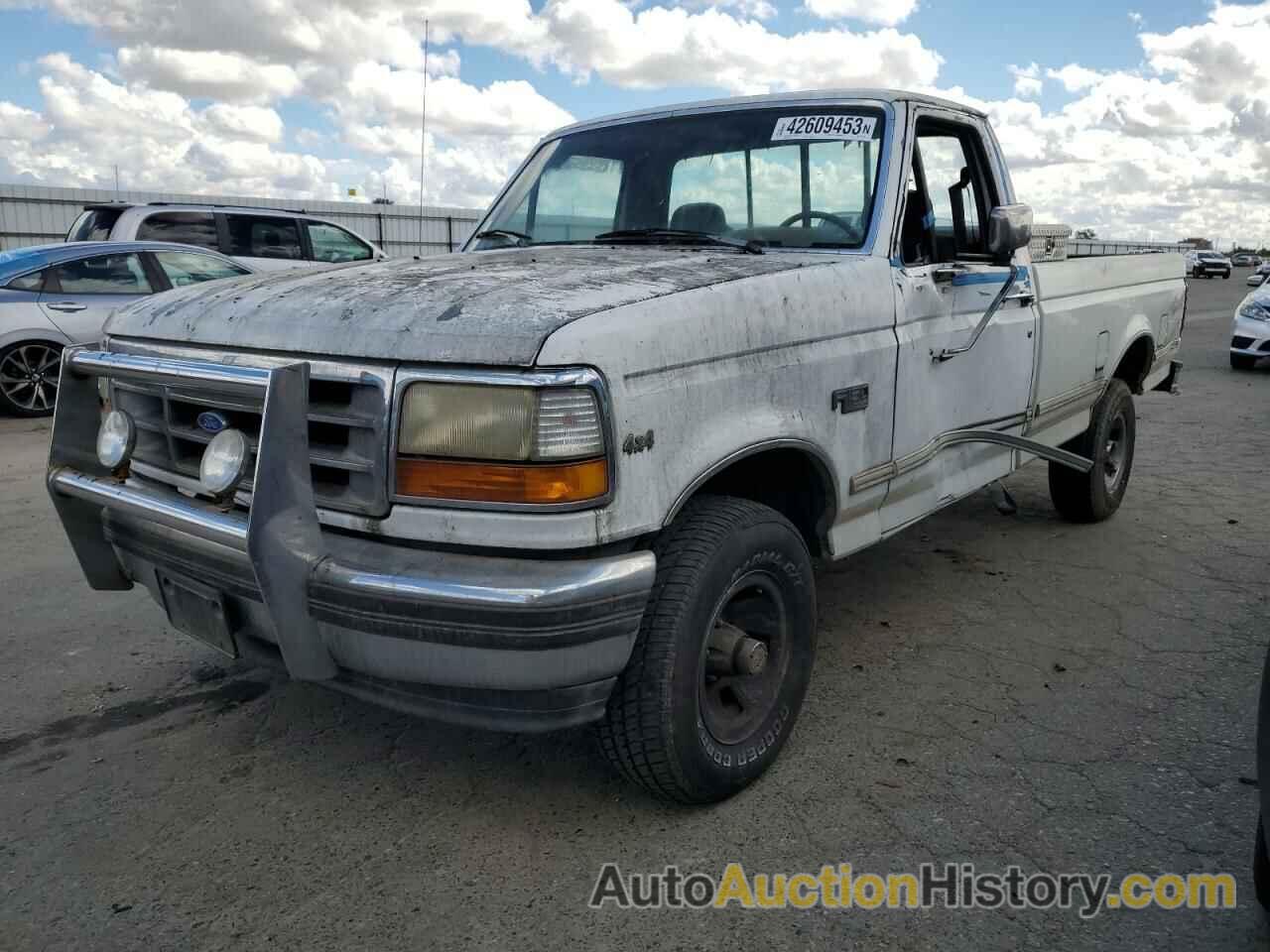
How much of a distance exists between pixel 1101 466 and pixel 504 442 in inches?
163

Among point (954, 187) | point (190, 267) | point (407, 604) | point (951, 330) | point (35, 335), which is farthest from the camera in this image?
point (190, 267)

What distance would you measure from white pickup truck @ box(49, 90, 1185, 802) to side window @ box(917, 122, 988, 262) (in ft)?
0.31

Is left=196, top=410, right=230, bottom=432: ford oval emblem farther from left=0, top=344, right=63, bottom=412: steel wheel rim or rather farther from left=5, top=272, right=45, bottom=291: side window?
left=5, top=272, right=45, bottom=291: side window

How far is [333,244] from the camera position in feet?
40.4

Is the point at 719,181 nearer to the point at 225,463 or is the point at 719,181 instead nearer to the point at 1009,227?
the point at 1009,227

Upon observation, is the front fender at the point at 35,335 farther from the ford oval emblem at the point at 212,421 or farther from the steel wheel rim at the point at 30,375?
the ford oval emblem at the point at 212,421

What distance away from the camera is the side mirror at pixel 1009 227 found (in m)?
3.46

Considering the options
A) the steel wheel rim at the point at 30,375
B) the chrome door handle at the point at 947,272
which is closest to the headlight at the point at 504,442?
the chrome door handle at the point at 947,272

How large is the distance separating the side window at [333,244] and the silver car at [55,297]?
3059 millimetres

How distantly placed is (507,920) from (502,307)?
54.7 inches

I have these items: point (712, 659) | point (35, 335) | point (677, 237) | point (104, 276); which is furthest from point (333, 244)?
point (712, 659)

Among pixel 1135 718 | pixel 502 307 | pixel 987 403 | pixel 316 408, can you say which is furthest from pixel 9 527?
pixel 1135 718

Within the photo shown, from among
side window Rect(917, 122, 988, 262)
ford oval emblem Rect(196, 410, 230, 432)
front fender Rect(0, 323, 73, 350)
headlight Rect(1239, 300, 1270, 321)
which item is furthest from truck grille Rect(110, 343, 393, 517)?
headlight Rect(1239, 300, 1270, 321)

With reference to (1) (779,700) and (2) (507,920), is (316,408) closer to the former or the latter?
(2) (507,920)
